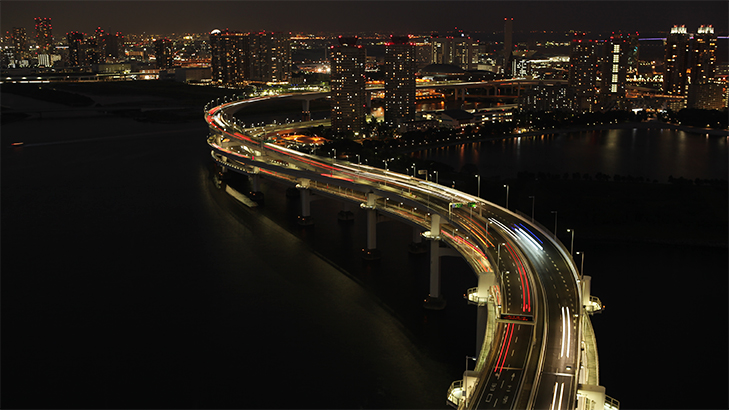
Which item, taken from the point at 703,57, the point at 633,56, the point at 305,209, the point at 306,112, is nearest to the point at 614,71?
the point at 703,57

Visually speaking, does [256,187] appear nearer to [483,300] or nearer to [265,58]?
[483,300]

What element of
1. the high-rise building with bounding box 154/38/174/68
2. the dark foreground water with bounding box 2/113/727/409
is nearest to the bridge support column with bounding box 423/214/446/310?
the dark foreground water with bounding box 2/113/727/409

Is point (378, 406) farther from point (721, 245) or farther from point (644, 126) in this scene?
point (644, 126)

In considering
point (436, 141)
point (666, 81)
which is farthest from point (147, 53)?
point (436, 141)

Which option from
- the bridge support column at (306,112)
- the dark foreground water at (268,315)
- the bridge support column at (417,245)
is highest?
the bridge support column at (306,112)

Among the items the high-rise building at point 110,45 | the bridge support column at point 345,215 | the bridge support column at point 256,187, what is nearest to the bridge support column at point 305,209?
the bridge support column at point 345,215

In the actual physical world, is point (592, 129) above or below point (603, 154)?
above

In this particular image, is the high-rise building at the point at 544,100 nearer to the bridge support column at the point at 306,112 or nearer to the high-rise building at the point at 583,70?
the high-rise building at the point at 583,70

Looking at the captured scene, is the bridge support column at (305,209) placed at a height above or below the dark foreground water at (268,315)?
above
